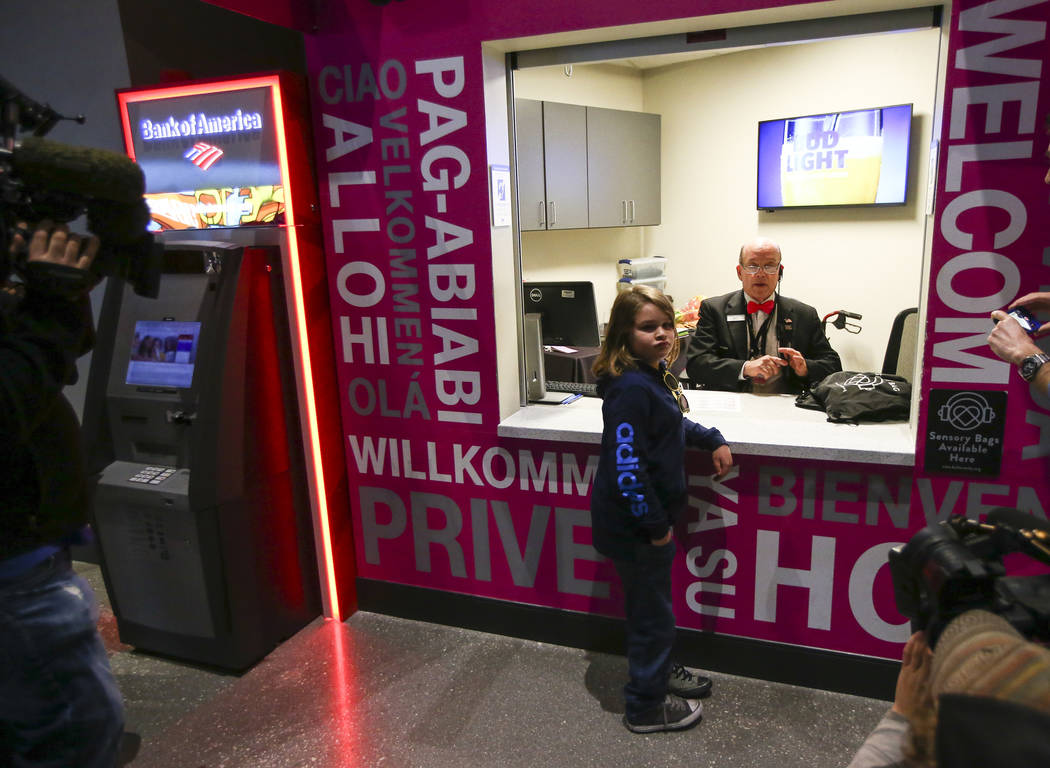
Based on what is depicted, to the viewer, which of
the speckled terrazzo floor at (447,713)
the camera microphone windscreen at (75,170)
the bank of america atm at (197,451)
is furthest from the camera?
the bank of america atm at (197,451)

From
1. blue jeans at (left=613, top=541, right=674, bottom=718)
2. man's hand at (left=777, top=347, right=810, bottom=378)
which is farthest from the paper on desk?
blue jeans at (left=613, top=541, right=674, bottom=718)

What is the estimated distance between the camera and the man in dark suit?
310 cm

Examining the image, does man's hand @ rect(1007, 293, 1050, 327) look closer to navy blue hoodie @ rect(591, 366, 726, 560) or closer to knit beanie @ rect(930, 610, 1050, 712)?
navy blue hoodie @ rect(591, 366, 726, 560)

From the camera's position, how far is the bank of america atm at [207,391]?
257 cm

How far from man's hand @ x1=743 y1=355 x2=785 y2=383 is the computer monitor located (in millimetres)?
938

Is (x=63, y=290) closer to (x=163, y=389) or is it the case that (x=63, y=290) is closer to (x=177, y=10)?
(x=163, y=389)

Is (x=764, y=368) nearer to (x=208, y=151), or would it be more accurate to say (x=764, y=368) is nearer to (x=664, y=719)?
(x=664, y=719)

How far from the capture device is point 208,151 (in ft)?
8.98

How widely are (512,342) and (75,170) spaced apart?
1.65 m

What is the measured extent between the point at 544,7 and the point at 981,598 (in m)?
2.20

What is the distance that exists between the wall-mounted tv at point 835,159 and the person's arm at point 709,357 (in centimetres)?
209

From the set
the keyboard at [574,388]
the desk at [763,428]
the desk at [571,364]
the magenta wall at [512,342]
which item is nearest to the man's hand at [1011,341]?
the magenta wall at [512,342]

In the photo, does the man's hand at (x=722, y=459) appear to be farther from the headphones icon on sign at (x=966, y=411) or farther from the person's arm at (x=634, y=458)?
the headphones icon on sign at (x=966, y=411)

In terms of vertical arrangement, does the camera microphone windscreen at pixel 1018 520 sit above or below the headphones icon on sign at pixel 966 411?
above
